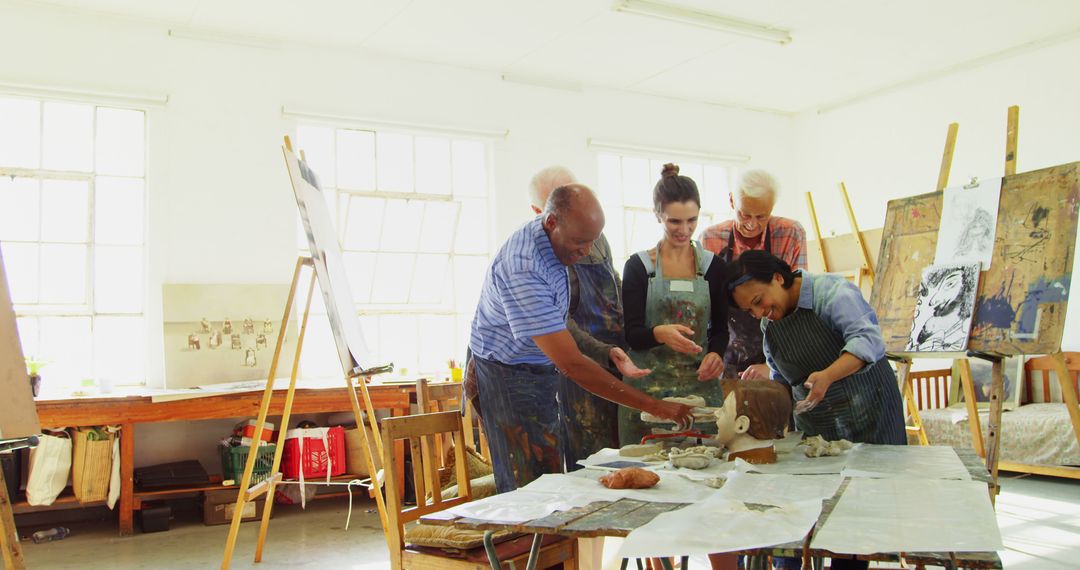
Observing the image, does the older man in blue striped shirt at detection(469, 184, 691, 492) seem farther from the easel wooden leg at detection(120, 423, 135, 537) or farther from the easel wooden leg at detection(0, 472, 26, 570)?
the easel wooden leg at detection(120, 423, 135, 537)

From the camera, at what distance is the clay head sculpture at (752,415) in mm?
2119

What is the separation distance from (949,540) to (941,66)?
255 inches

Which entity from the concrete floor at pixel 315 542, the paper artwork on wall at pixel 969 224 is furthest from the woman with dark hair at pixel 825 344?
the paper artwork on wall at pixel 969 224

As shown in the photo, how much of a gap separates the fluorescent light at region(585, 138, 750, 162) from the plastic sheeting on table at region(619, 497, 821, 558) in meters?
5.68

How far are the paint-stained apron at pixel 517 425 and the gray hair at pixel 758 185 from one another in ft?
4.43

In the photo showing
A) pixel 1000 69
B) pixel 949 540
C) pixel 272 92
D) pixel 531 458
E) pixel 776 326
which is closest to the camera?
pixel 949 540

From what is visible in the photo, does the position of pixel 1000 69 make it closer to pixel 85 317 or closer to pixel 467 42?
pixel 467 42

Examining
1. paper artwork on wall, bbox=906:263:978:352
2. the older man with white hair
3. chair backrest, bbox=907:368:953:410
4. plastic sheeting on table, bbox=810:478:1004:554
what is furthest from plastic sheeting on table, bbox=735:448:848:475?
chair backrest, bbox=907:368:953:410

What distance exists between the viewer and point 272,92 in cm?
579

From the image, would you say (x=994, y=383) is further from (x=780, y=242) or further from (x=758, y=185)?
(x=758, y=185)

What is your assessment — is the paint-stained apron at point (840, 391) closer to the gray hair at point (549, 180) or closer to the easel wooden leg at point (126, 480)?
the gray hair at point (549, 180)

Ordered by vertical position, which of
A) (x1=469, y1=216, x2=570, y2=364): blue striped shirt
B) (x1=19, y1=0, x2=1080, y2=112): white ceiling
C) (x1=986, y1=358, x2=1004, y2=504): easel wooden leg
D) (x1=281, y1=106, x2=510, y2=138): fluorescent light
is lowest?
(x1=986, y1=358, x2=1004, y2=504): easel wooden leg

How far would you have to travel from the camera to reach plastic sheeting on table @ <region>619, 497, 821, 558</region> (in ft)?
4.24

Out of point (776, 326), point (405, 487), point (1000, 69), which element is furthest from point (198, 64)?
point (1000, 69)
